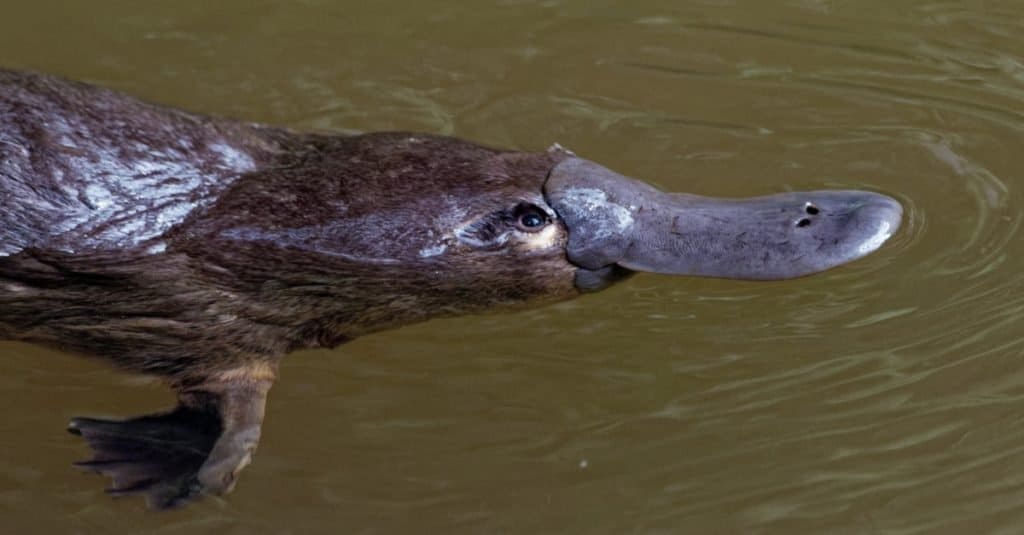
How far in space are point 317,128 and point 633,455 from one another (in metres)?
1.86

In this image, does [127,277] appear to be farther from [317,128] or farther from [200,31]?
[200,31]

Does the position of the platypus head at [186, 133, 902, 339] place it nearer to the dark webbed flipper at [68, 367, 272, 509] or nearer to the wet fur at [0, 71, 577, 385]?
the wet fur at [0, 71, 577, 385]

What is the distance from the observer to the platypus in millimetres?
3684

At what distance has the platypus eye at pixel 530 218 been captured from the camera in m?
3.82

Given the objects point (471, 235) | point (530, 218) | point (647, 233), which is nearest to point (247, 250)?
point (471, 235)

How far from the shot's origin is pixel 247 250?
3.77 meters

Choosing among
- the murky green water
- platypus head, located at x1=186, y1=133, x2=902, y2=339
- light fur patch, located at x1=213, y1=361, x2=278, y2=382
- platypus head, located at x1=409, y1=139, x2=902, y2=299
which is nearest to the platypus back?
platypus head, located at x1=186, y1=133, x2=902, y2=339

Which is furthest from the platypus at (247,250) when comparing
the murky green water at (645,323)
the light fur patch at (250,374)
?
the murky green water at (645,323)

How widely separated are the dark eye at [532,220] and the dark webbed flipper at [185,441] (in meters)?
0.79

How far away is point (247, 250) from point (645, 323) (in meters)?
1.25

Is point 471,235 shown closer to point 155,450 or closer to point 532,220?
point 532,220

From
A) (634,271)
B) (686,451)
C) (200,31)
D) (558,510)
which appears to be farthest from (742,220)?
(200,31)

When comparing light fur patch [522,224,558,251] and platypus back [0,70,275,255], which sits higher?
Answer: platypus back [0,70,275,255]

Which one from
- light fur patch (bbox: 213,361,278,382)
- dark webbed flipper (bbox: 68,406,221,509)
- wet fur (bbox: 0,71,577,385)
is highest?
wet fur (bbox: 0,71,577,385)
